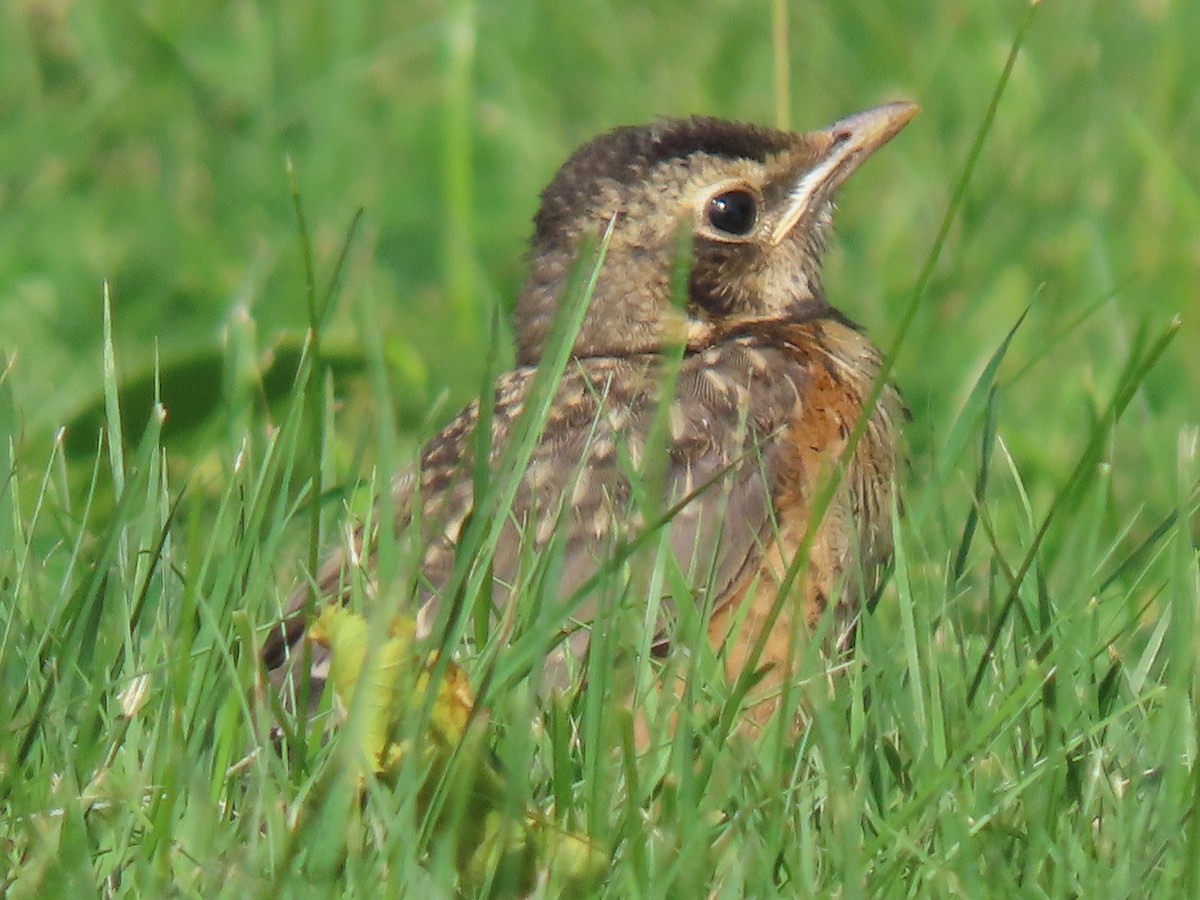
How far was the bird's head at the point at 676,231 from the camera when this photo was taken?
16.2ft

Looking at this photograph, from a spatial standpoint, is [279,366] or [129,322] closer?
[279,366]

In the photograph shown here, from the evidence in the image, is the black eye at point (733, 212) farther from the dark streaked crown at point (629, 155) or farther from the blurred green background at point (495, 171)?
the blurred green background at point (495, 171)

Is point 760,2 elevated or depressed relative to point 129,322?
elevated

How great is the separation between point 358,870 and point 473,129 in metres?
6.05

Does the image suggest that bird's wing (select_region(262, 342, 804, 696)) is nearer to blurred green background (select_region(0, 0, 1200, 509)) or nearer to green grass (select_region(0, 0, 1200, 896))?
green grass (select_region(0, 0, 1200, 896))

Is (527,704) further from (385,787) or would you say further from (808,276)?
(808,276)

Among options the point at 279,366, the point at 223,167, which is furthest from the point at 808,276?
the point at 223,167

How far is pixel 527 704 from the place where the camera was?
276 cm

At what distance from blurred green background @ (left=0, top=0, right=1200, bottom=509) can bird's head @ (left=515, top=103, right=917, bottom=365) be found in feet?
3.07

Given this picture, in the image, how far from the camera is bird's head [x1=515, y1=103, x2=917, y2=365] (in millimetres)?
4949

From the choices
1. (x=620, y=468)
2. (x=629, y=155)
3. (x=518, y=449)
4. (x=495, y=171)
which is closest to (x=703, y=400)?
(x=620, y=468)

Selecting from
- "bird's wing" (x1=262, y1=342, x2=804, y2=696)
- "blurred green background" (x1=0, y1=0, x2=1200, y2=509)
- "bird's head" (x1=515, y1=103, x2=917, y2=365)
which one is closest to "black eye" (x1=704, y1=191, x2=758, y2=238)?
"bird's head" (x1=515, y1=103, x2=917, y2=365)

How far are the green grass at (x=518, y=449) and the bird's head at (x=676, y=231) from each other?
16.5 inches

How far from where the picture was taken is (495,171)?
841cm
